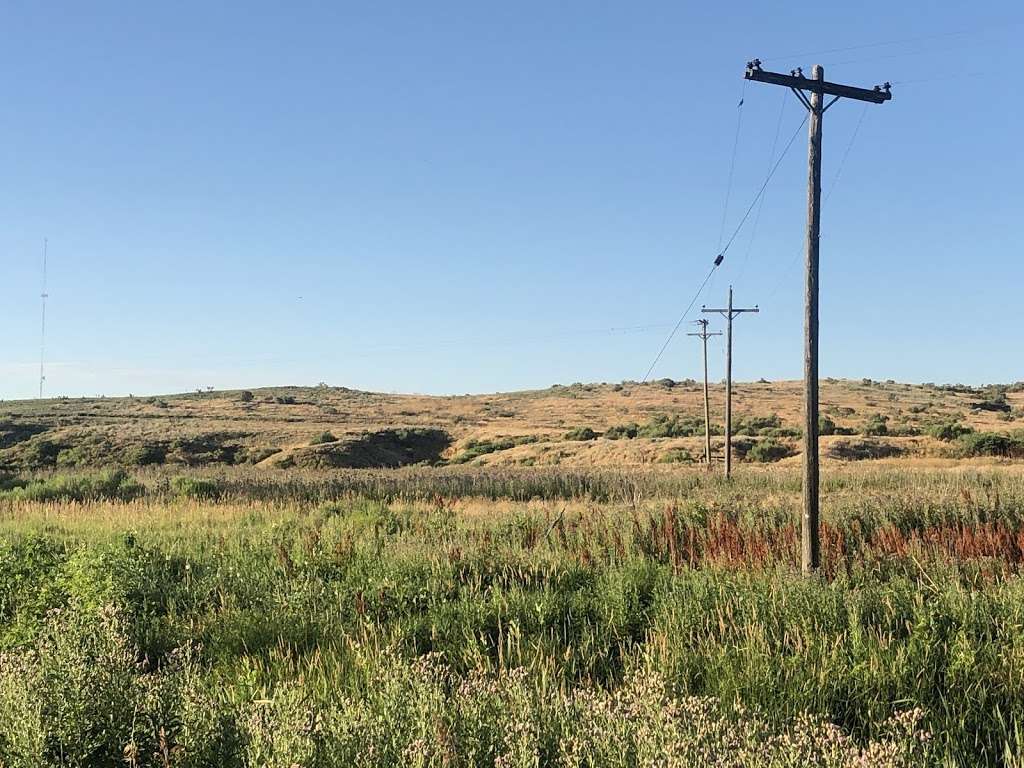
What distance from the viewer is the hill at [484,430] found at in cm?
5056

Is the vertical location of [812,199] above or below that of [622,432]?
above

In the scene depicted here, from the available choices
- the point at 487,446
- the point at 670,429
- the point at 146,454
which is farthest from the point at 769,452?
the point at 146,454

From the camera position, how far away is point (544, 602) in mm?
8125

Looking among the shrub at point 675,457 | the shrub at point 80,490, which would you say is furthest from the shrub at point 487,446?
the shrub at point 80,490

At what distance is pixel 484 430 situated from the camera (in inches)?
2886

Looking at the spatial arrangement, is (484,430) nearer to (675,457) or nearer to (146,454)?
(675,457)

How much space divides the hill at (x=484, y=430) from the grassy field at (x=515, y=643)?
117 feet

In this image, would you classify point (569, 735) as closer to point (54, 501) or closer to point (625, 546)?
point (625, 546)

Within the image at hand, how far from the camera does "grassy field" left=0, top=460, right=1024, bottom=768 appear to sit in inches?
170

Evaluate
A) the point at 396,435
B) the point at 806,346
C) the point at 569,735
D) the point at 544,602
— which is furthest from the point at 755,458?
the point at 569,735

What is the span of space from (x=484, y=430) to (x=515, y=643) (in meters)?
66.3

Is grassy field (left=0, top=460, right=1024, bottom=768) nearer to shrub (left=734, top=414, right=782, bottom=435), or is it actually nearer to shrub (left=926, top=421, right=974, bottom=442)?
shrub (left=926, top=421, right=974, bottom=442)

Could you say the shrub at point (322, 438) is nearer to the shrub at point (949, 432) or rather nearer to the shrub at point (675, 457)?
the shrub at point (675, 457)

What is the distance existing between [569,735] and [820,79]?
12.0 metres
